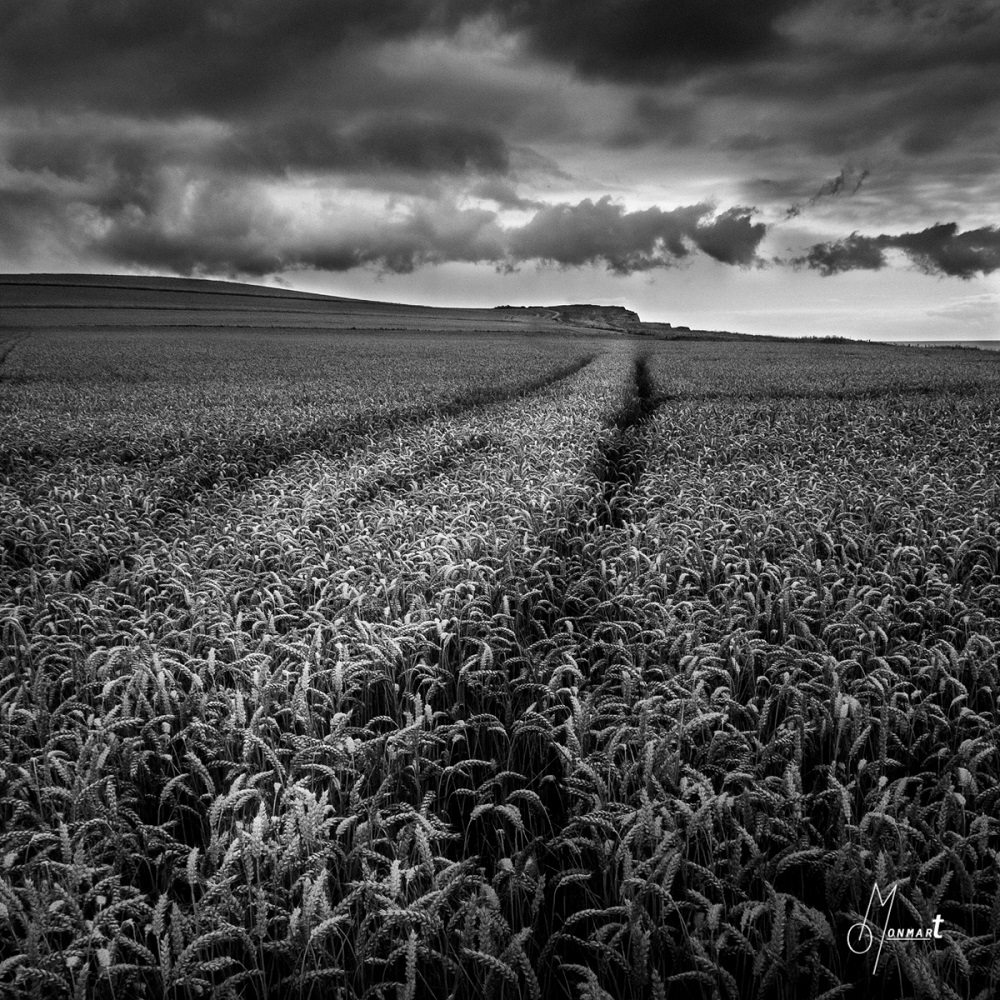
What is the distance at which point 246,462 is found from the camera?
1509 centimetres

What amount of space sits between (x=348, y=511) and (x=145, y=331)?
79427mm

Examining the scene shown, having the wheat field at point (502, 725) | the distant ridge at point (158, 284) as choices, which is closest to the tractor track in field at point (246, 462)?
the wheat field at point (502, 725)

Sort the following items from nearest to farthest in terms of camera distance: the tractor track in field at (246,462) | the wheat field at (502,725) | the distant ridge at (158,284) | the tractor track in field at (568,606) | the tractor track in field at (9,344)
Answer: the wheat field at (502,725)
the tractor track in field at (568,606)
the tractor track in field at (246,462)
the tractor track in field at (9,344)
the distant ridge at (158,284)

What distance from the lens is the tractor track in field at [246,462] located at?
838 cm

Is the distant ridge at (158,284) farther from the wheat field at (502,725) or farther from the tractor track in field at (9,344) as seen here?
the wheat field at (502,725)

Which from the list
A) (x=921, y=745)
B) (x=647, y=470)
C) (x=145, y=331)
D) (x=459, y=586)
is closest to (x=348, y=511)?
A: (x=459, y=586)

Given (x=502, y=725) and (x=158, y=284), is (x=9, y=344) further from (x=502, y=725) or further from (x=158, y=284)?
(x=158, y=284)

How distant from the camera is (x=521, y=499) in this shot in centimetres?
932

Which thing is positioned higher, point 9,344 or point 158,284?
point 158,284

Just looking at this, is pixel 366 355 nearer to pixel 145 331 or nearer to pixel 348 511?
pixel 145 331

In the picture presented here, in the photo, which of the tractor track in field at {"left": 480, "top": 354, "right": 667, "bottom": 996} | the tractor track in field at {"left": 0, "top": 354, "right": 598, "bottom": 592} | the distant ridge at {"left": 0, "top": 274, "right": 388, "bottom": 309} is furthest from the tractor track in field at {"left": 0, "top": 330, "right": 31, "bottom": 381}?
the distant ridge at {"left": 0, "top": 274, "right": 388, "bottom": 309}

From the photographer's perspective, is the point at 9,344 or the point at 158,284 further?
the point at 158,284

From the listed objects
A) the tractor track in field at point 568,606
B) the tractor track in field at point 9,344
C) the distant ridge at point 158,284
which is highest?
the distant ridge at point 158,284

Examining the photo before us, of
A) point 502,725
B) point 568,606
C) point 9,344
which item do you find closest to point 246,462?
point 568,606
